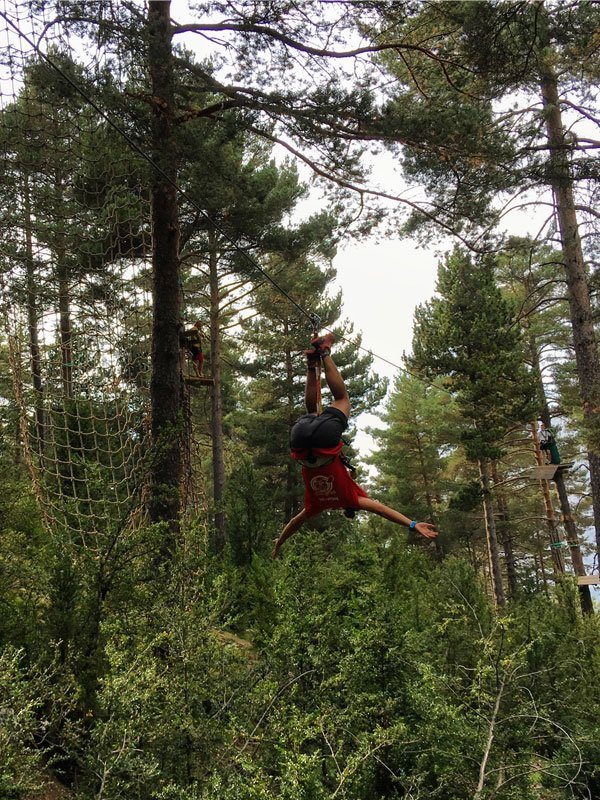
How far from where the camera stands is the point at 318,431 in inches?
132

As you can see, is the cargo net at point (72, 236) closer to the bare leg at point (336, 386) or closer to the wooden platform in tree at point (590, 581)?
the bare leg at point (336, 386)

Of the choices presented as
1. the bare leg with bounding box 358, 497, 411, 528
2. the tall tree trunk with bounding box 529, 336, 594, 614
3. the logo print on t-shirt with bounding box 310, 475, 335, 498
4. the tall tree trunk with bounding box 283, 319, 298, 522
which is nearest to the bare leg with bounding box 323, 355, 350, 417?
the logo print on t-shirt with bounding box 310, 475, 335, 498

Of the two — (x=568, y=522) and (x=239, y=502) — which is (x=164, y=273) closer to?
(x=239, y=502)

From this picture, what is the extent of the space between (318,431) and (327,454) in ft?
0.60

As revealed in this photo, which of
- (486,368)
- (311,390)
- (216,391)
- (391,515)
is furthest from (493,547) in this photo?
(311,390)

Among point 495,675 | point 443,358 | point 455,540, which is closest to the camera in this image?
point 495,675

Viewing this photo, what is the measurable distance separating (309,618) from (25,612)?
1811 mm

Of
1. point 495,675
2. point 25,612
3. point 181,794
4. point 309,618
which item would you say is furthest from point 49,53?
point 495,675

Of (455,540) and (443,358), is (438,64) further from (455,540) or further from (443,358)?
(455,540)

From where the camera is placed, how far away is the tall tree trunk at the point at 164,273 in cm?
486

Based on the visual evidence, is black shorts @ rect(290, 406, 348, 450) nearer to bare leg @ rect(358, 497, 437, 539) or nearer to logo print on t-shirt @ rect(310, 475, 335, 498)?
logo print on t-shirt @ rect(310, 475, 335, 498)

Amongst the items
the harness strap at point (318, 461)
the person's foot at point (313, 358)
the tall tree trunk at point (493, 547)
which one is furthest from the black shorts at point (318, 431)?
the tall tree trunk at point (493, 547)

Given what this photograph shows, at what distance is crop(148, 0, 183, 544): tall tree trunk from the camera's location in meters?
4.86

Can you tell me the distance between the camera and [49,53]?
4.99 meters
